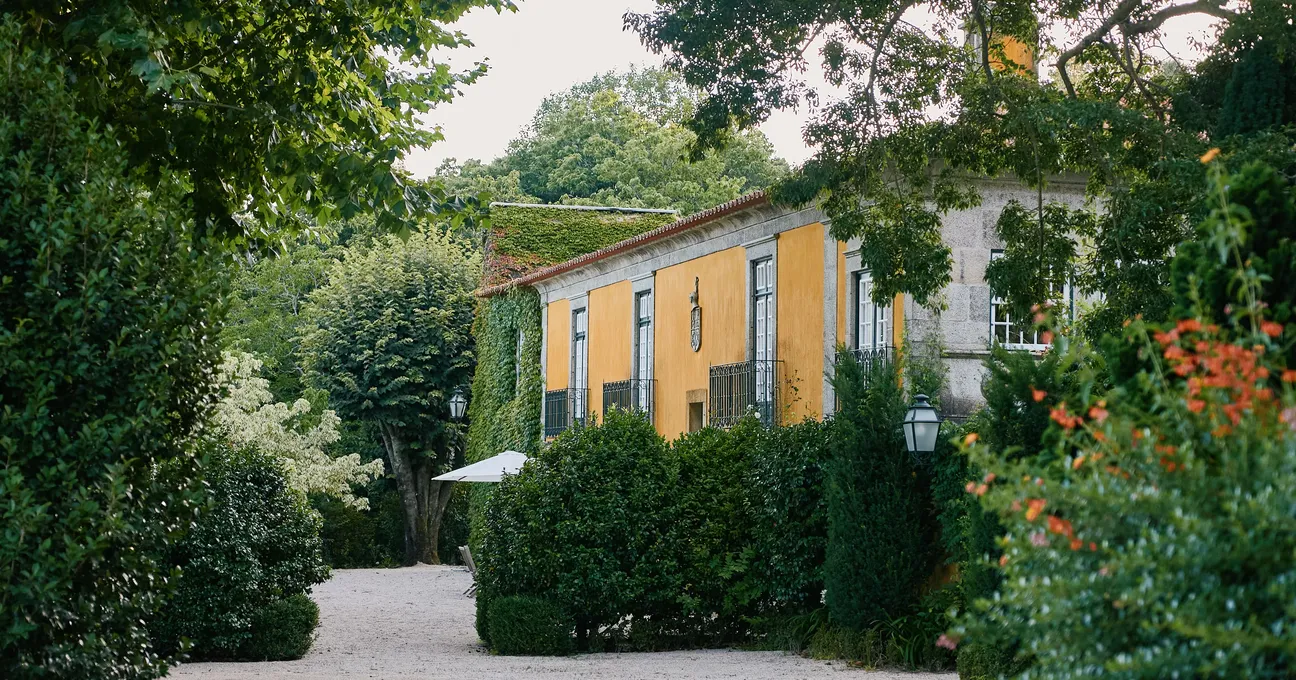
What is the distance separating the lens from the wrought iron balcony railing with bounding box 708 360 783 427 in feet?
69.5

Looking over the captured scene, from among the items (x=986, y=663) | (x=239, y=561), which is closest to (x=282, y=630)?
(x=239, y=561)

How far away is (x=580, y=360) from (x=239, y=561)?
52.2 feet

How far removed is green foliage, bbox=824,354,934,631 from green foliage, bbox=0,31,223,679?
764cm

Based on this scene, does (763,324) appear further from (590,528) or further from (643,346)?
(590,528)

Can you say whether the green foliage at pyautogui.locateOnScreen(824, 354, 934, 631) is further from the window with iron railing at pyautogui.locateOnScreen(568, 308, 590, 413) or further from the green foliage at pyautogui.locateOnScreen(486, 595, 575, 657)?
the window with iron railing at pyautogui.locateOnScreen(568, 308, 590, 413)

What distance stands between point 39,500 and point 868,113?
9195 mm

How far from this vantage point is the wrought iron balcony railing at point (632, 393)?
25938 millimetres

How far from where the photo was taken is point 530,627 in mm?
15062

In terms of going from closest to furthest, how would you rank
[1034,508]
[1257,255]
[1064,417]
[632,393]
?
[1034,508]
[1064,417]
[1257,255]
[632,393]

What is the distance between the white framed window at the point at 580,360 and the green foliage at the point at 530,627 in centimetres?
1328

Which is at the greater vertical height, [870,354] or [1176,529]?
[870,354]

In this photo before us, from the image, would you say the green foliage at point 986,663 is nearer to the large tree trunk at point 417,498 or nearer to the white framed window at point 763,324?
the white framed window at point 763,324

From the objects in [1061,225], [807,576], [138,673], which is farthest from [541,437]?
[138,673]

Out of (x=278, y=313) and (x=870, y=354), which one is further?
(x=278, y=313)
